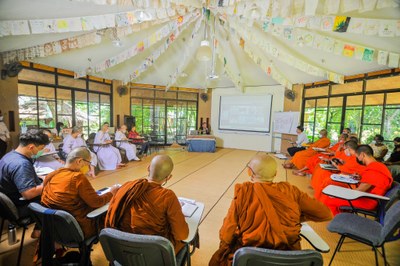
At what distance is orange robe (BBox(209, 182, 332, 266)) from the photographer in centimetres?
111

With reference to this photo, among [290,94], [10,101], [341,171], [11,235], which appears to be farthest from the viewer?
[290,94]

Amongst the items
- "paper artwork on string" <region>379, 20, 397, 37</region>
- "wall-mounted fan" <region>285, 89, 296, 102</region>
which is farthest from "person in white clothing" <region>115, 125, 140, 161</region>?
"paper artwork on string" <region>379, 20, 397, 37</region>

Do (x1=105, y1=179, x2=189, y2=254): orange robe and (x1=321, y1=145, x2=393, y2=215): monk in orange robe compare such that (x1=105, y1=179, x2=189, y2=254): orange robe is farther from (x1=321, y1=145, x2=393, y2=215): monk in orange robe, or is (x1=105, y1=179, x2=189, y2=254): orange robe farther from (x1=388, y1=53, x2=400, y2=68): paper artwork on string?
(x1=388, y1=53, x2=400, y2=68): paper artwork on string

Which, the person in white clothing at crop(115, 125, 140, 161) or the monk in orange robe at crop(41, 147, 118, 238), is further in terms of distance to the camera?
the person in white clothing at crop(115, 125, 140, 161)

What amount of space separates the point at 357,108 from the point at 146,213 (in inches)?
242

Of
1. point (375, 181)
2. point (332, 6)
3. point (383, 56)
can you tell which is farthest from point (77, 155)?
point (383, 56)

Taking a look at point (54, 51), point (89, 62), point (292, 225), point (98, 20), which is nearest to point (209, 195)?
point (292, 225)

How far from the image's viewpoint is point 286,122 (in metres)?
7.13

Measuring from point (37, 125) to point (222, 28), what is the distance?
567cm

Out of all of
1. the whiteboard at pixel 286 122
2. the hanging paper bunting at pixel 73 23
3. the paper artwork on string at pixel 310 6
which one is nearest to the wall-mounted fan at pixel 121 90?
the hanging paper bunting at pixel 73 23

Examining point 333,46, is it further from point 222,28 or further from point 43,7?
point 43,7

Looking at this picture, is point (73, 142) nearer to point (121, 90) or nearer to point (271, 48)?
point (121, 90)

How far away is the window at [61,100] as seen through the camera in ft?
16.7

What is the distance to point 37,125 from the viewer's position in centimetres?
529
